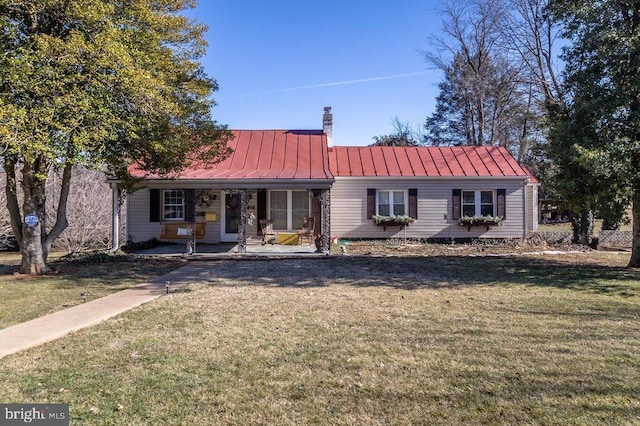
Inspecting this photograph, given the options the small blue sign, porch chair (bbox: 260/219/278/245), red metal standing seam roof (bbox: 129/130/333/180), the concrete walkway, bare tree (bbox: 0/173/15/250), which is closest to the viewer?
the concrete walkway

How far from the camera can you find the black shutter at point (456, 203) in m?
17.0

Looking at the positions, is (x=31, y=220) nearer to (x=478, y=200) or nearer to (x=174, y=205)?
(x=174, y=205)

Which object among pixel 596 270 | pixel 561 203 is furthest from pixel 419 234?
pixel 596 270

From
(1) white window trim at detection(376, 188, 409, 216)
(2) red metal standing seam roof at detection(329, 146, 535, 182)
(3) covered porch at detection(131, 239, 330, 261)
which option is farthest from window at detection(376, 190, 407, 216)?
(3) covered porch at detection(131, 239, 330, 261)

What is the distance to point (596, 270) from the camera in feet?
34.3

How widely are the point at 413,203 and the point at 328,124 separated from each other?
217 inches

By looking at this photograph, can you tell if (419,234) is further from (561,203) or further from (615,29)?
(615,29)

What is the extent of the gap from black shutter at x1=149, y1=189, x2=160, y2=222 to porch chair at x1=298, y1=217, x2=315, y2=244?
5.47 metres

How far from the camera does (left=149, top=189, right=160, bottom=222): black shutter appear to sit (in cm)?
1577

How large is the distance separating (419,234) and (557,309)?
423 inches

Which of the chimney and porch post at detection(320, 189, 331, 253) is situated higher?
the chimney

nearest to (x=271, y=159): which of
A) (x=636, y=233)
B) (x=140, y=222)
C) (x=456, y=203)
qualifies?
(x=140, y=222)

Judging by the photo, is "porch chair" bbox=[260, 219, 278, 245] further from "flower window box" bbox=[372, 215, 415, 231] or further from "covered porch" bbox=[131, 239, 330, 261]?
"flower window box" bbox=[372, 215, 415, 231]

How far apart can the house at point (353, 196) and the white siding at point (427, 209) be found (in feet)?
0.14
